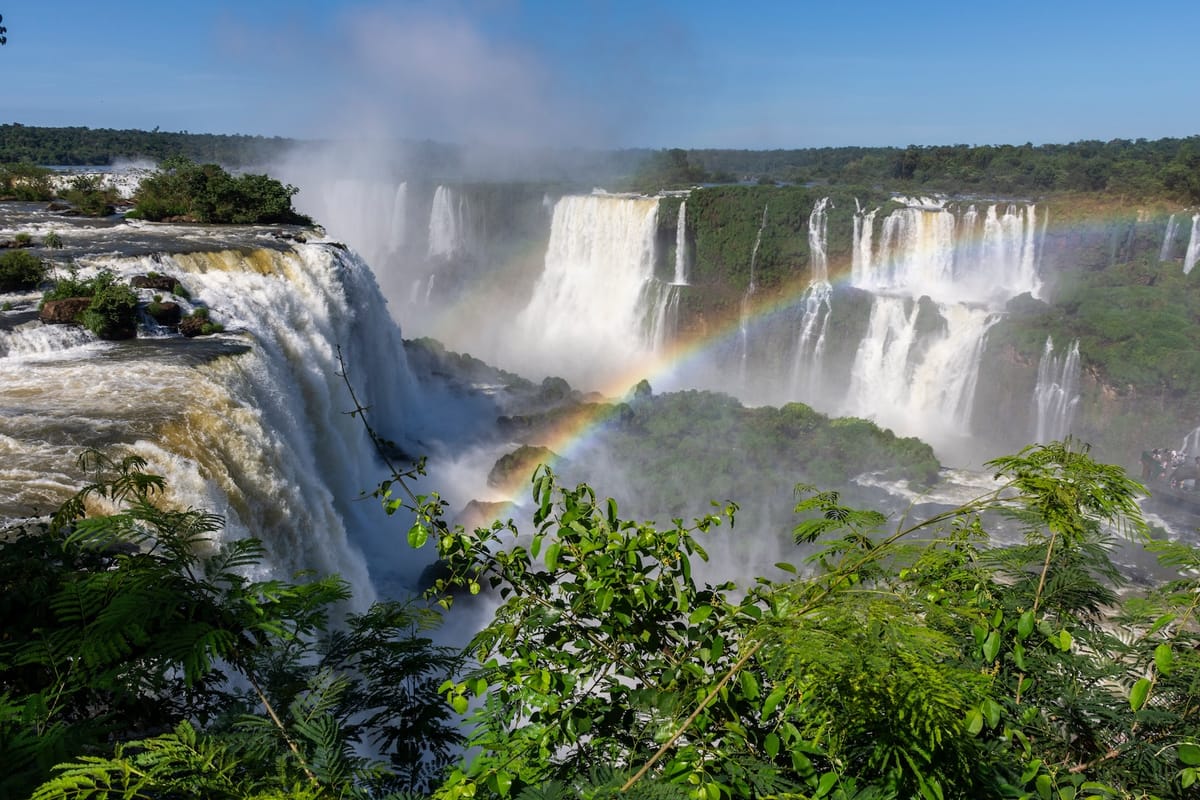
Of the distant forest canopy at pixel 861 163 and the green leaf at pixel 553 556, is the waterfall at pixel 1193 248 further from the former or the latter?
the green leaf at pixel 553 556

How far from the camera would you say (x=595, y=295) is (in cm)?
3312

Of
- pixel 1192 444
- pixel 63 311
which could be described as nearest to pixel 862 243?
pixel 1192 444

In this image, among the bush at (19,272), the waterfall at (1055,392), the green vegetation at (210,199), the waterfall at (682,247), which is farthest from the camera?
the waterfall at (682,247)

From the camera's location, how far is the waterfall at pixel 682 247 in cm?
3123

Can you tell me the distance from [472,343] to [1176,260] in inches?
1112

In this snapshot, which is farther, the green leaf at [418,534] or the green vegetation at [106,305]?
the green vegetation at [106,305]

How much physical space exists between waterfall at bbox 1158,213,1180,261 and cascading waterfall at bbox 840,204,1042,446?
4.86 metres

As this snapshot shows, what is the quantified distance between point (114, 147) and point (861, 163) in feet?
197

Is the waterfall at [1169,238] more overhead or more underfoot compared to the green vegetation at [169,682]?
more overhead

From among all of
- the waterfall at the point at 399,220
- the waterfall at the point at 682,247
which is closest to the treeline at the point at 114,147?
the waterfall at the point at 399,220

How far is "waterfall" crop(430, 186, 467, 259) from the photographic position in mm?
37750

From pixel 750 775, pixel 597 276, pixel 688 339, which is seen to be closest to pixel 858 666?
pixel 750 775

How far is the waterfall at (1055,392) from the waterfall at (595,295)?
45.7 feet

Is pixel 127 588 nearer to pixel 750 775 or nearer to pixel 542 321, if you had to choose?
pixel 750 775
